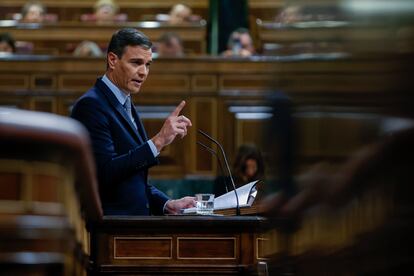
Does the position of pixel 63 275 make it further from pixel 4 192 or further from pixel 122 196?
pixel 122 196

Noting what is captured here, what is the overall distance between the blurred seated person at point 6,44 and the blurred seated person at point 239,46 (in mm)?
2033

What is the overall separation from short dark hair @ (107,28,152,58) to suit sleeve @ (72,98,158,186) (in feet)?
1.45

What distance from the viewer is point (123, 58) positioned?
4727mm

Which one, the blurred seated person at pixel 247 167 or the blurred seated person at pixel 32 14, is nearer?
the blurred seated person at pixel 247 167

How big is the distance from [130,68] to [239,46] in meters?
5.17

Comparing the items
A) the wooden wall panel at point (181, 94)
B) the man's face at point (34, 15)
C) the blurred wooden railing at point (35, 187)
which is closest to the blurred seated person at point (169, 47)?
the wooden wall panel at point (181, 94)

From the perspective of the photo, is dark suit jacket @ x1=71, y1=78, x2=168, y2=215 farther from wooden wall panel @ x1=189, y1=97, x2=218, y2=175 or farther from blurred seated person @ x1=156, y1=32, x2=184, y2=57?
blurred seated person @ x1=156, y1=32, x2=184, y2=57

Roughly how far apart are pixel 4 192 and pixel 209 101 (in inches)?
315

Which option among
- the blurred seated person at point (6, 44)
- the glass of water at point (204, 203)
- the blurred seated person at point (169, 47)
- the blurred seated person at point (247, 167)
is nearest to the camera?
the glass of water at point (204, 203)

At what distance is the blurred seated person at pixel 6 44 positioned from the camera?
976cm

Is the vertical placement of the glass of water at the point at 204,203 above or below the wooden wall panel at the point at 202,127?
above

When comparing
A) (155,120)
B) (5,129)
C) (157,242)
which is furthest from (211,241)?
(155,120)

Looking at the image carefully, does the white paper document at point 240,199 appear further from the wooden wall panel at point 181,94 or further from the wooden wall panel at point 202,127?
the wooden wall panel at point 202,127

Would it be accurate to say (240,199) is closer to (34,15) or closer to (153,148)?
(153,148)
